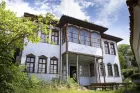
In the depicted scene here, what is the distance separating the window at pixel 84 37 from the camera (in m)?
15.8

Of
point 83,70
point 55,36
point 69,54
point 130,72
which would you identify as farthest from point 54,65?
point 130,72

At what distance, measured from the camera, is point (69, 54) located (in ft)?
48.9

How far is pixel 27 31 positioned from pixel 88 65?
1299cm

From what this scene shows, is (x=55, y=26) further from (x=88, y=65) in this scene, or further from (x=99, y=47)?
(x=88, y=65)

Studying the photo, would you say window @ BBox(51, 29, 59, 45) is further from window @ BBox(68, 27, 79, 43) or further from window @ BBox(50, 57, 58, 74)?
window @ BBox(50, 57, 58, 74)

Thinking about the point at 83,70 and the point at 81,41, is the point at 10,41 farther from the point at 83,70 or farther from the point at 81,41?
the point at 83,70

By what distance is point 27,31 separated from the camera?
729 centimetres

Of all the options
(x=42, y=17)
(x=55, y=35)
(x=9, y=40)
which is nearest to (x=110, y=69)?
(x=55, y=35)

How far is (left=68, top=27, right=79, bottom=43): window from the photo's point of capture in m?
15.0

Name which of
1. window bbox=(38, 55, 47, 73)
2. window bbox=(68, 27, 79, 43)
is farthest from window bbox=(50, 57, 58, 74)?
window bbox=(68, 27, 79, 43)

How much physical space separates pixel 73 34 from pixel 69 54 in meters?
2.34

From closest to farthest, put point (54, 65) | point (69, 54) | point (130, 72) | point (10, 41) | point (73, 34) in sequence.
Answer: point (10, 41)
point (54, 65)
point (69, 54)
point (73, 34)
point (130, 72)

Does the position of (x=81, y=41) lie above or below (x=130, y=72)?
above

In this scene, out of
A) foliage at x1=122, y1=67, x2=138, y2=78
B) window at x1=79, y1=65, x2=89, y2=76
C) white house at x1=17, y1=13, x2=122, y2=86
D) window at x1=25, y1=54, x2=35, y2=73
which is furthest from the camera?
foliage at x1=122, y1=67, x2=138, y2=78
